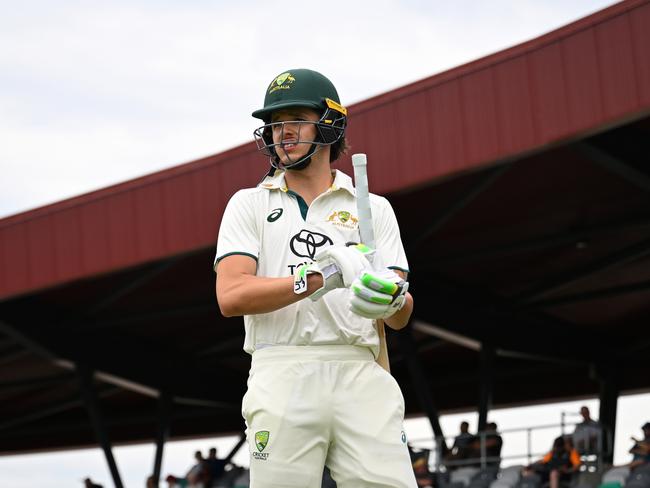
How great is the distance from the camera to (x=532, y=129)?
1354cm

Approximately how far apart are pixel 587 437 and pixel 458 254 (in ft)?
11.2

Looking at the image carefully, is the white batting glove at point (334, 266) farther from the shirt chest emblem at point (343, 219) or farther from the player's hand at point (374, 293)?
the shirt chest emblem at point (343, 219)

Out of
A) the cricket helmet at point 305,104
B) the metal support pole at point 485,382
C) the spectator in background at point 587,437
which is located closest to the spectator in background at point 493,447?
the spectator in background at point 587,437

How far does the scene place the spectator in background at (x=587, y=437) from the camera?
16.8 metres

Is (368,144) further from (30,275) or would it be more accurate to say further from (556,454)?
Answer: (30,275)

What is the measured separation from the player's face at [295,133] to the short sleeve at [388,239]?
37cm

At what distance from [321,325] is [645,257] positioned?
16464mm

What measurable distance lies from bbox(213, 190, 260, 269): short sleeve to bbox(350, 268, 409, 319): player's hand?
581mm

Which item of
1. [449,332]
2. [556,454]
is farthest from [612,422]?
[556,454]

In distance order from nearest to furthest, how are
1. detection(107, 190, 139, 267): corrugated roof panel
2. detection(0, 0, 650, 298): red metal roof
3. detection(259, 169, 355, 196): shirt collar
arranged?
1. detection(259, 169, 355, 196): shirt collar
2. detection(0, 0, 650, 298): red metal roof
3. detection(107, 190, 139, 267): corrugated roof panel

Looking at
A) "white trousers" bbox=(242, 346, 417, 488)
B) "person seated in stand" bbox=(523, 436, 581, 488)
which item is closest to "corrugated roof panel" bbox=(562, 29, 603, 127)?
"person seated in stand" bbox=(523, 436, 581, 488)

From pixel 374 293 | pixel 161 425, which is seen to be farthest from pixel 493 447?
pixel 374 293

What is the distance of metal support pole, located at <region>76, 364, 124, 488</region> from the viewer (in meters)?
23.7

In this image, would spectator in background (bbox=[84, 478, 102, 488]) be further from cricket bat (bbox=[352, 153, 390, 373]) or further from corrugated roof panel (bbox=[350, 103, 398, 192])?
cricket bat (bbox=[352, 153, 390, 373])
